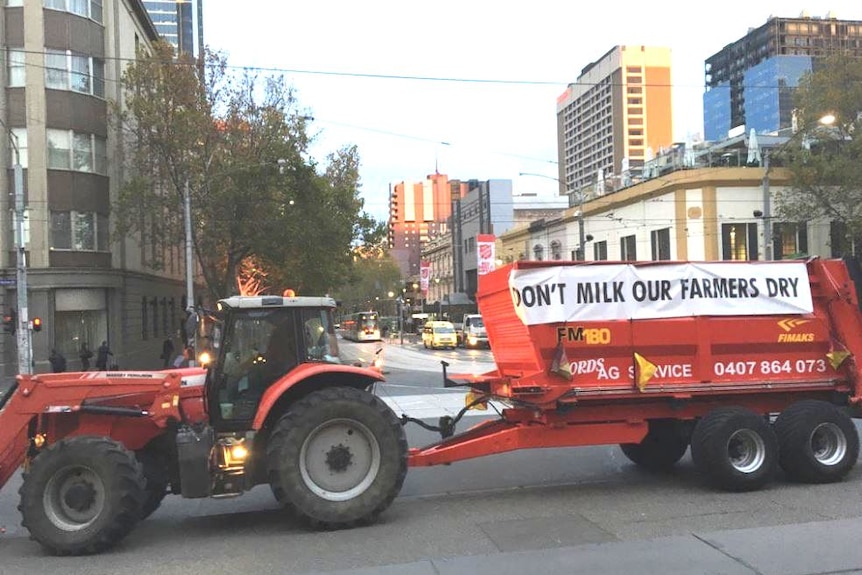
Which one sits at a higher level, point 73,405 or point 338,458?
point 73,405

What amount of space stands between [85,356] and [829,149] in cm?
3614

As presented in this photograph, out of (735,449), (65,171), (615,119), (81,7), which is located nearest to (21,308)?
(65,171)

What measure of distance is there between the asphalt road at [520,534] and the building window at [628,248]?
1509 inches

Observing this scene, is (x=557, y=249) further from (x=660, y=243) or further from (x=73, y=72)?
(x=73, y=72)

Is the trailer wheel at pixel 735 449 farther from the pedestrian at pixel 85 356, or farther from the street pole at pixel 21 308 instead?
the pedestrian at pixel 85 356

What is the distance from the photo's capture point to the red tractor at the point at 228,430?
5734 mm

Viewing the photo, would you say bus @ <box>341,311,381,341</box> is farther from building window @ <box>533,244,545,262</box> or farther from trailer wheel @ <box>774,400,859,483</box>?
trailer wheel @ <box>774,400,859,483</box>

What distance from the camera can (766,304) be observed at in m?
7.48

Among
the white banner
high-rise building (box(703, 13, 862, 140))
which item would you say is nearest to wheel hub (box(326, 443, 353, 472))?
the white banner

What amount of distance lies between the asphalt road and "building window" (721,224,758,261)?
1317 inches

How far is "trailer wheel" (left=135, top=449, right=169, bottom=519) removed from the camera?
637 cm

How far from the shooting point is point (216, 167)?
2983 cm

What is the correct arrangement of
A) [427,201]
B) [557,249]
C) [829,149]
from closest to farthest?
[829,149]
[557,249]
[427,201]

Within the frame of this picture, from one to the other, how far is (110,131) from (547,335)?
28626mm
